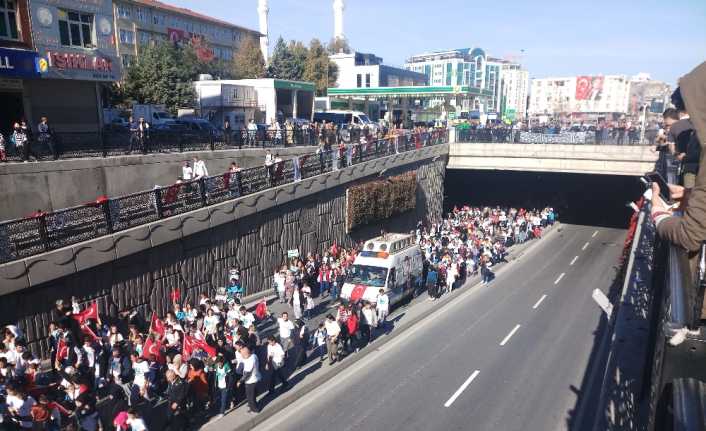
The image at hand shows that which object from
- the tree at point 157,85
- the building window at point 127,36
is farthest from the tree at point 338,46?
the tree at point 157,85

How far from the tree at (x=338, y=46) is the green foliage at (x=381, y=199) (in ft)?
269

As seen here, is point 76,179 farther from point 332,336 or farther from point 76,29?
point 332,336

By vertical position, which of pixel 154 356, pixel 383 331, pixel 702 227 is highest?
pixel 702 227

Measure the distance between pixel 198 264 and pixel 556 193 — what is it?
114ft

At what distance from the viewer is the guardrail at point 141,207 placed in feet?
41.5

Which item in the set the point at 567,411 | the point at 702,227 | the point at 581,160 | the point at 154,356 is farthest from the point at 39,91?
the point at 581,160

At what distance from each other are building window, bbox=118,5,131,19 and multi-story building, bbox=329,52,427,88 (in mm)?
32400

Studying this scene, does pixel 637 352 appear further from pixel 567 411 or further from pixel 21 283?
pixel 21 283

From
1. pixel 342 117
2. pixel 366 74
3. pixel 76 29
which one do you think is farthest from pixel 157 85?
pixel 366 74

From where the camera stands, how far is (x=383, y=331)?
18.2 meters

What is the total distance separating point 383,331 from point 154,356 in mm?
8517

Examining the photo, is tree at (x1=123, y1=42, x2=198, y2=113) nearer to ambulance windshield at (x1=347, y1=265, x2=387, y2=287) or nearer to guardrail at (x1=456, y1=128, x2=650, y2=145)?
guardrail at (x1=456, y1=128, x2=650, y2=145)

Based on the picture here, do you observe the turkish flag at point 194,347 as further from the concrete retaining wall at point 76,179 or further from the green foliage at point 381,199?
the green foliage at point 381,199

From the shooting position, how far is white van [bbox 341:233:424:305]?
19.3 m
